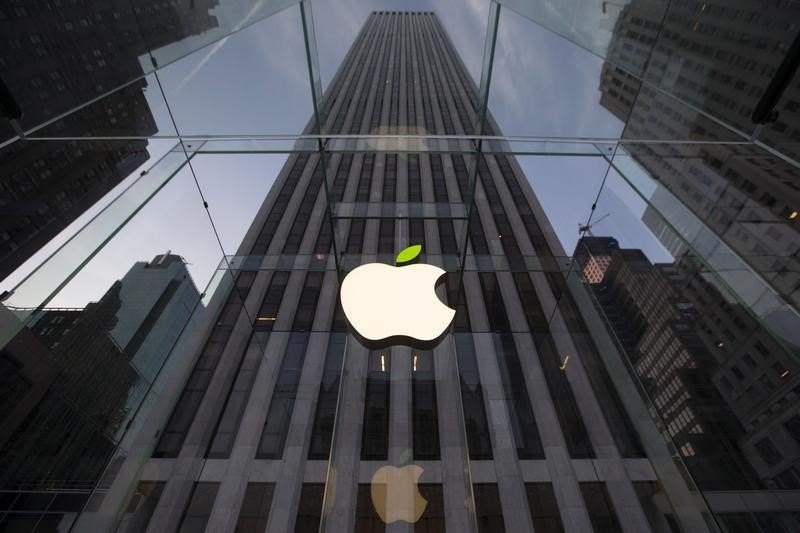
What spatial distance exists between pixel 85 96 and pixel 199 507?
30.7 ft

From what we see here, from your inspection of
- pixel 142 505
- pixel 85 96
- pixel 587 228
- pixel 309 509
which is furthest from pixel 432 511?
pixel 85 96

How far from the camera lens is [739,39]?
8.80 metres

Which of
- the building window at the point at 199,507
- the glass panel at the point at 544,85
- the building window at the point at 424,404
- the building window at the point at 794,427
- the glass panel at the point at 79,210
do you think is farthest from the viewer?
the building window at the point at 794,427

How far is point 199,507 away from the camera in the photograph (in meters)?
8.18

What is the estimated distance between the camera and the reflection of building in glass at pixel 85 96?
380cm

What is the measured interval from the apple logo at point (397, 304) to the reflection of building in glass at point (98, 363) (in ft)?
10.4

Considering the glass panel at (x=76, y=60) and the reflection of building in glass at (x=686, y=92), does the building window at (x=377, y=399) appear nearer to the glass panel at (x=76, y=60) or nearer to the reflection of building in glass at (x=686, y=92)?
the reflection of building in glass at (x=686, y=92)

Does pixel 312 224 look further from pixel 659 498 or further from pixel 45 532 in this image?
pixel 659 498

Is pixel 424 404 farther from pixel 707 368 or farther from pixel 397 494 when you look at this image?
pixel 707 368

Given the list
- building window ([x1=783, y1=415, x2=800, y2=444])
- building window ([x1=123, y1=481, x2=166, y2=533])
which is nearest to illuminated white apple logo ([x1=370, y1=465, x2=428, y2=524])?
building window ([x1=123, y1=481, x2=166, y2=533])

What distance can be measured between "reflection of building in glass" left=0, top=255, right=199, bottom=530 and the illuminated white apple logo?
5215mm

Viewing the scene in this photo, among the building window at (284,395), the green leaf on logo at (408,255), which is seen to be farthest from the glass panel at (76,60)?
the building window at (284,395)

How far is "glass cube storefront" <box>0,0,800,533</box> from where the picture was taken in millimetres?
4027

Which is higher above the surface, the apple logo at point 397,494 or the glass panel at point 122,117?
the glass panel at point 122,117
